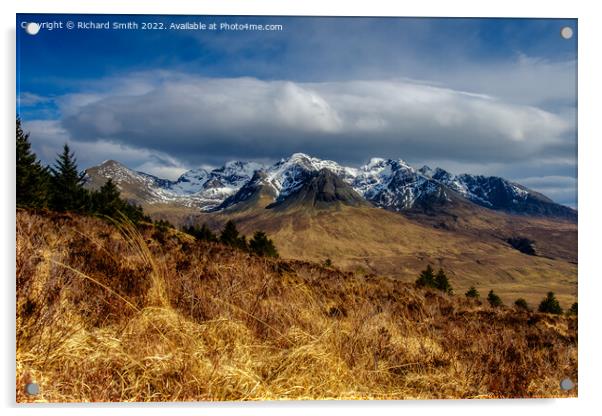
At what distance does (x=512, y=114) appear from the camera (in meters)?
6.84

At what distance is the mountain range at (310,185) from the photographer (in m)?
7.28

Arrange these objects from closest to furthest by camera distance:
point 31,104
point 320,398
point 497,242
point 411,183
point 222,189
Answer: point 320,398
point 31,104
point 222,189
point 411,183
point 497,242

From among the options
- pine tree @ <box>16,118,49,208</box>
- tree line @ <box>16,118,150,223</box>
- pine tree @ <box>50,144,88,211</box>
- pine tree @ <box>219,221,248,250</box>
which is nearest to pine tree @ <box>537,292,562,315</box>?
pine tree @ <box>219,221,248,250</box>

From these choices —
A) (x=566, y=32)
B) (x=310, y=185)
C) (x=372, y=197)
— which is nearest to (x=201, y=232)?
(x=310, y=185)

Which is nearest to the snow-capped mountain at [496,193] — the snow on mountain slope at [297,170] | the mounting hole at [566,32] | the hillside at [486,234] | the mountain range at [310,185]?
the mountain range at [310,185]

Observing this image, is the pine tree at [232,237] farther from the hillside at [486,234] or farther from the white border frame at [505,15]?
the white border frame at [505,15]

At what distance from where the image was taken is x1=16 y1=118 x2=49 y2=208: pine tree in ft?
19.8

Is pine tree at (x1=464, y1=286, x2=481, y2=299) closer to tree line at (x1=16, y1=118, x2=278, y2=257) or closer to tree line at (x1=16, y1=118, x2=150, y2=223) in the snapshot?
tree line at (x1=16, y1=118, x2=278, y2=257)

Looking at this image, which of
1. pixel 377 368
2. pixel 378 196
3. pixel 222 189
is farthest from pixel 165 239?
pixel 377 368

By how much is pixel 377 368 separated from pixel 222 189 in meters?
4.12

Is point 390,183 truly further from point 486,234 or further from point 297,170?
point 486,234

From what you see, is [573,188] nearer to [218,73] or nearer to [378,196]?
[378,196]

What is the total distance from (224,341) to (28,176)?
15.6 ft

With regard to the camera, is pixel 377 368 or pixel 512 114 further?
pixel 512 114
